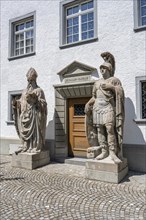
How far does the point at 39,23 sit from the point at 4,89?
126 inches

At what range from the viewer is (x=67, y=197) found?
474 cm

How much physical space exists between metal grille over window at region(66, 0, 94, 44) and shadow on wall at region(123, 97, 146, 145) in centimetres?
293

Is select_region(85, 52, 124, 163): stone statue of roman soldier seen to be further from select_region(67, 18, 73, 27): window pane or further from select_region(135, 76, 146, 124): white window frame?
select_region(67, 18, 73, 27): window pane

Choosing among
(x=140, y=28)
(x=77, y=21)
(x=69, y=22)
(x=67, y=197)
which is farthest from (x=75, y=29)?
(x=67, y=197)

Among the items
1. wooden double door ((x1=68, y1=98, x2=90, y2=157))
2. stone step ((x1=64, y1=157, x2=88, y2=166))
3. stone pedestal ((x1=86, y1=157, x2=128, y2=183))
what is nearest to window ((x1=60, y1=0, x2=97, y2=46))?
wooden double door ((x1=68, y1=98, x2=90, y2=157))

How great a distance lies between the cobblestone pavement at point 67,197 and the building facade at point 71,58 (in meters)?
1.79

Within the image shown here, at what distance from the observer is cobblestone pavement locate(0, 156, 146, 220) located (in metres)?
3.93

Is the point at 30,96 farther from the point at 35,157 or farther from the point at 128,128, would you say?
the point at 128,128

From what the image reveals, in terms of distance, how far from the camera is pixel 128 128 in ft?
23.4

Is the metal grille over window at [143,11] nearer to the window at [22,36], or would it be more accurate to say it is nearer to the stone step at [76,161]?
the window at [22,36]

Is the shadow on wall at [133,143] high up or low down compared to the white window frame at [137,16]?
down

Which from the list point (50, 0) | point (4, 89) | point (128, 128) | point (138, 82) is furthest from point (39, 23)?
point (128, 128)

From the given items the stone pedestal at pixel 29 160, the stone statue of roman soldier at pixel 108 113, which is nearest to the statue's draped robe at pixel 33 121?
the stone pedestal at pixel 29 160

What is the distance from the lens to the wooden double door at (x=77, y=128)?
827 centimetres
